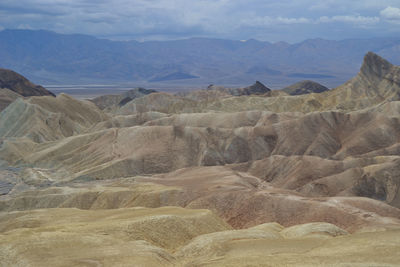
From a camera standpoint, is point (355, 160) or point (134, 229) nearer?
point (134, 229)

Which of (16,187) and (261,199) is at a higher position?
(261,199)

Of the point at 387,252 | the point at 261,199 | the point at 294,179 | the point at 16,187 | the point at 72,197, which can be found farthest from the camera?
the point at 16,187

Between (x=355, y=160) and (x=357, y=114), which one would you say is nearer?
(x=355, y=160)

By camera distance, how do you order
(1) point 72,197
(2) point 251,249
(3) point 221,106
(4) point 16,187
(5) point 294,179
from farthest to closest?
(3) point 221,106 → (4) point 16,187 → (5) point 294,179 → (1) point 72,197 → (2) point 251,249

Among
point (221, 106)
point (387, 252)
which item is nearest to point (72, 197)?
point (387, 252)

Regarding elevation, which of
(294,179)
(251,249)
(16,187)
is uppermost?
(251,249)

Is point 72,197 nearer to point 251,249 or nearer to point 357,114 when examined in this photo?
point 251,249

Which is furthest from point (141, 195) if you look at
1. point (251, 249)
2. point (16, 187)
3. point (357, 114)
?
point (357, 114)

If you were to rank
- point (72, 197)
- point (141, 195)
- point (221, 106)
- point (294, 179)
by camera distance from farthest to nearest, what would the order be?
1. point (221, 106)
2. point (294, 179)
3. point (72, 197)
4. point (141, 195)

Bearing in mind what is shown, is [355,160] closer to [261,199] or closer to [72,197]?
[261,199]
